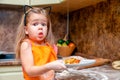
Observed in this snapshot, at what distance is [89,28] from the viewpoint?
6.32 ft

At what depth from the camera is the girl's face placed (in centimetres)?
75

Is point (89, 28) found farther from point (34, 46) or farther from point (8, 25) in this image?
point (34, 46)

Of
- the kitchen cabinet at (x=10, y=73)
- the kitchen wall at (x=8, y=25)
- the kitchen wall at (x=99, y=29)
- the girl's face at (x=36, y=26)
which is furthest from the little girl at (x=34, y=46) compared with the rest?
the kitchen wall at (x=8, y=25)

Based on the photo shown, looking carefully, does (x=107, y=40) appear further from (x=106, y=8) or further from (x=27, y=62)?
(x=27, y=62)

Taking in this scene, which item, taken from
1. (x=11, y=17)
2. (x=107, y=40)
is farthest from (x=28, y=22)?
(x=11, y=17)

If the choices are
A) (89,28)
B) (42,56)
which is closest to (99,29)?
(89,28)

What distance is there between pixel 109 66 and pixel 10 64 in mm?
838

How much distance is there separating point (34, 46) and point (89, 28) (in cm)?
122

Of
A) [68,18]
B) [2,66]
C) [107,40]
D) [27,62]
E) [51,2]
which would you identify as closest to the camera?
[27,62]

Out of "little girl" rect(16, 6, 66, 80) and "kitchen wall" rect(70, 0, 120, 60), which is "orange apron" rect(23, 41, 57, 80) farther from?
"kitchen wall" rect(70, 0, 120, 60)

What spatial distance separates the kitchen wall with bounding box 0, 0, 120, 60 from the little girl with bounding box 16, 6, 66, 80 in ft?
2.74

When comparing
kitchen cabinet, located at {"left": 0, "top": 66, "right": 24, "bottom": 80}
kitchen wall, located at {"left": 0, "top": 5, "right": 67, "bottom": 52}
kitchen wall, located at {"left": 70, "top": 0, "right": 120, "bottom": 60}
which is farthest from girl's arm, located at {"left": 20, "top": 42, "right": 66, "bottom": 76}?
kitchen wall, located at {"left": 0, "top": 5, "right": 67, "bottom": 52}

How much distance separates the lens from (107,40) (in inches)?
63.7

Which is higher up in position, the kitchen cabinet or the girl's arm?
the girl's arm
